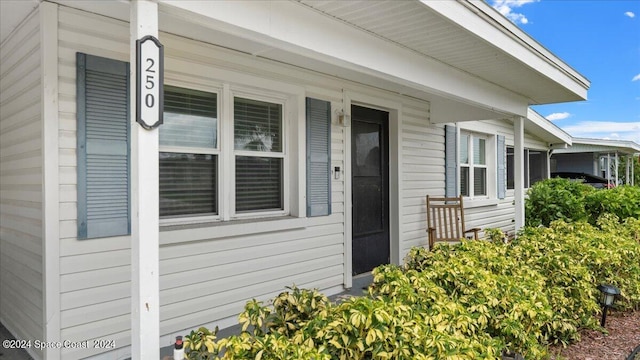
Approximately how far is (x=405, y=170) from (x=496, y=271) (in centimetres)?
252

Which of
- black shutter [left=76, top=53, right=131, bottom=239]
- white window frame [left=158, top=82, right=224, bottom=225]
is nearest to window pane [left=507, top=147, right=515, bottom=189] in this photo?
white window frame [left=158, top=82, right=224, bottom=225]

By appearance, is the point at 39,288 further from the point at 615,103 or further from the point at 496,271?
the point at 615,103

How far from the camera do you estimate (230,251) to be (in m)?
3.34

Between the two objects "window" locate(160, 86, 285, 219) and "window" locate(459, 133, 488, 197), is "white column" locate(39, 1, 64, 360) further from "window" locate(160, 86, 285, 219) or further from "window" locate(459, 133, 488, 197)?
"window" locate(459, 133, 488, 197)

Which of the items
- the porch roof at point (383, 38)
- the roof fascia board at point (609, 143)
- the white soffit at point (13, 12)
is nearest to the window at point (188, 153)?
the porch roof at point (383, 38)

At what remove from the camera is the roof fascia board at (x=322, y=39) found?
205 centimetres

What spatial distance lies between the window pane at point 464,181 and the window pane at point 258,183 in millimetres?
3941

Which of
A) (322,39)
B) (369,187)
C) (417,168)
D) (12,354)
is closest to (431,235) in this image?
(417,168)

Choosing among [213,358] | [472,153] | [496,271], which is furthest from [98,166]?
[472,153]

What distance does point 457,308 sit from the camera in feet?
6.75

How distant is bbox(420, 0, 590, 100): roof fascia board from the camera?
2803mm

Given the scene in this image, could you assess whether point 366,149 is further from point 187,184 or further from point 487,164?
point 487,164

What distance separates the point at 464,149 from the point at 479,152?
1.97ft

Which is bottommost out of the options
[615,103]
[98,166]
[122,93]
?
[98,166]
